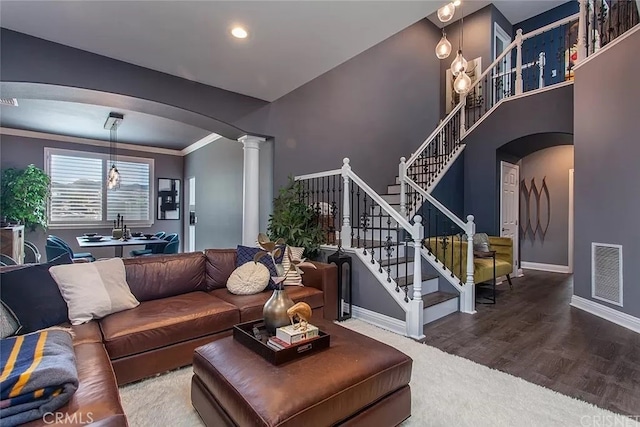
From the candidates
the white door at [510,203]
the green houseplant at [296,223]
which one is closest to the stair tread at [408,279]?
the green houseplant at [296,223]

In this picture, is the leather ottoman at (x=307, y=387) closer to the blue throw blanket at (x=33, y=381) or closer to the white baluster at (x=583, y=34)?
the blue throw blanket at (x=33, y=381)

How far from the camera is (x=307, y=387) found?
57.7 inches

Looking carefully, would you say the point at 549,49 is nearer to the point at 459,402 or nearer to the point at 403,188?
the point at 403,188

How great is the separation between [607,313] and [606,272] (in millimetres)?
472

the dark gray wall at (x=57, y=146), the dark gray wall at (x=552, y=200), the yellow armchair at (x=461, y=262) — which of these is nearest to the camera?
the yellow armchair at (x=461, y=262)

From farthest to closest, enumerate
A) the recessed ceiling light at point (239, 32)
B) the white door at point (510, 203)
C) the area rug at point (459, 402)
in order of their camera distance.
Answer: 1. the white door at point (510, 203)
2. the recessed ceiling light at point (239, 32)
3. the area rug at point (459, 402)

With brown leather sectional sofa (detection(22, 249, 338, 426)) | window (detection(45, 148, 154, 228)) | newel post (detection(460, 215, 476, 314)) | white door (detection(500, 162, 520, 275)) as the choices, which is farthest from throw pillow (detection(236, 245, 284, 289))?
window (detection(45, 148, 154, 228))

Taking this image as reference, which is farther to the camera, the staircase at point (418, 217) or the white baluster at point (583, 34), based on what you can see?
the white baluster at point (583, 34)

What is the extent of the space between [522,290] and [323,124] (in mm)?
4097

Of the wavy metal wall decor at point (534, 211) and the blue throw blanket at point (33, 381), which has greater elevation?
the wavy metal wall decor at point (534, 211)

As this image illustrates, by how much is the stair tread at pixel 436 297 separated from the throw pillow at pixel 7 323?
3490mm

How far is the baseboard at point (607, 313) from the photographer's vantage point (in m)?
3.41

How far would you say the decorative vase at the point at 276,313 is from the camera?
1.95 metres

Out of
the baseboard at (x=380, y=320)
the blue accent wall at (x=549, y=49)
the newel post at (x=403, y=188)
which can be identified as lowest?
the baseboard at (x=380, y=320)
